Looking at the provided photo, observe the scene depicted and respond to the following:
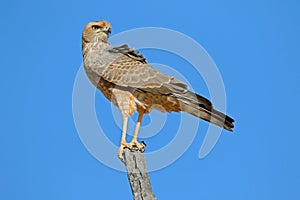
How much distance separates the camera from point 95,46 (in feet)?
26.3

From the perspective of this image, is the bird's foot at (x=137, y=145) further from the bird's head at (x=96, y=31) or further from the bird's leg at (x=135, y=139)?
the bird's head at (x=96, y=31)

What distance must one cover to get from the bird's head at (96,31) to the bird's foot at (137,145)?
1.81 metres

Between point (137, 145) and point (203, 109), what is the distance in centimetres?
104

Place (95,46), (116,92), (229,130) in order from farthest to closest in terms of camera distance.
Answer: (95,46) < (116,92) < (229,130)

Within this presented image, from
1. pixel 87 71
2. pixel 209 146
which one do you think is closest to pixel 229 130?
pixel 209 146

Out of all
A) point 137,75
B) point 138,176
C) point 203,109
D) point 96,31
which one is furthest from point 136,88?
point 138,176

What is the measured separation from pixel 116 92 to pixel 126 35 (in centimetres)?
93

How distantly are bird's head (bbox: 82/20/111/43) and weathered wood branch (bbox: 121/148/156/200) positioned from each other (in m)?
2.24

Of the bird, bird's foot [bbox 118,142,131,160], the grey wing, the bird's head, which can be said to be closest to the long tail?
the bird

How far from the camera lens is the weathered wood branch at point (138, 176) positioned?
5.81 m

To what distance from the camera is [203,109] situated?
6969 millimetres

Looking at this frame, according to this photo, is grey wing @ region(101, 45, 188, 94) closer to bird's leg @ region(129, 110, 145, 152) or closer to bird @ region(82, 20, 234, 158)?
bird @ region(82, 20, 234, 158)

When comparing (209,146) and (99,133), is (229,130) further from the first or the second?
(99,133)

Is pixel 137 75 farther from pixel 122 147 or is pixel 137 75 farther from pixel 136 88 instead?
pixel 122 147
